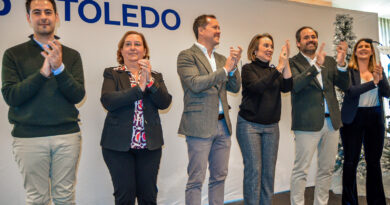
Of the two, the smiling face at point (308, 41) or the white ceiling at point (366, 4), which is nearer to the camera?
the smiling face at point (308, 41)

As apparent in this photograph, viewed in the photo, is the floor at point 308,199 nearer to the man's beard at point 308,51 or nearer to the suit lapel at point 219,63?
the man's beard at point 308,51

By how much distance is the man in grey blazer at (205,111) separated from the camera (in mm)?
2398

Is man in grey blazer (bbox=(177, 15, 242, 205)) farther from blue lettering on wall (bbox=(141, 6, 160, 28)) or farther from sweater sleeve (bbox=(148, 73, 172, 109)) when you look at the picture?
blue lettering on wall (bbox=(141, 6, 160, 28))

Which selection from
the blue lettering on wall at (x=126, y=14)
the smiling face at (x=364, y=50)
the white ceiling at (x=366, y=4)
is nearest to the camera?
the smiling face at (x=364, y=50)

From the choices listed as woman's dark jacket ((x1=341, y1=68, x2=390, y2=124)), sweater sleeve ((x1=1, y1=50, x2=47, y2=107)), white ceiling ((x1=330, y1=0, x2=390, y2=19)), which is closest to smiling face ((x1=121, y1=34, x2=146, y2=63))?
sweater sleeve ((x1=1, y1=50, x2=47, y2=107))

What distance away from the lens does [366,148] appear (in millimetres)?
3043

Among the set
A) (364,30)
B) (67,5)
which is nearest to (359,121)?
(364,30)

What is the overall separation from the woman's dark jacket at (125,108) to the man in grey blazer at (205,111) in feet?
0.75

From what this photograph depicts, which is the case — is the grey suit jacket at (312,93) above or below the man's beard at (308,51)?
below

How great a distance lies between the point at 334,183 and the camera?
3969 millimetres

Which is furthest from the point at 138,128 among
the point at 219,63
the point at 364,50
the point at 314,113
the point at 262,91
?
the point at 364,50

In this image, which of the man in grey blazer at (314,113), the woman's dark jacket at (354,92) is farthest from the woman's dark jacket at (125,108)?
the woman's dark jacket at (354,92)

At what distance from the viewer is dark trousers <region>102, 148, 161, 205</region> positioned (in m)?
2.18

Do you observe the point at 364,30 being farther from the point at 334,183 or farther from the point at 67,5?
the point at 67,5
